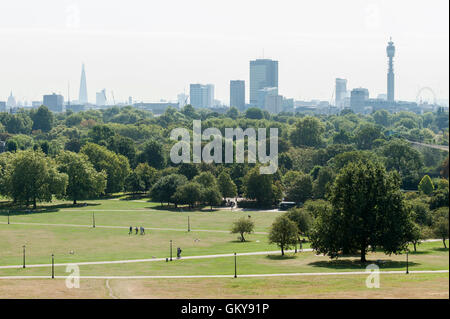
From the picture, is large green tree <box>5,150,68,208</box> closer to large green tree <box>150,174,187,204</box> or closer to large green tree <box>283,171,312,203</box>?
large green tree <box>150,174,187,204</box>

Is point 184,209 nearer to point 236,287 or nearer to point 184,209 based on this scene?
point 184,209

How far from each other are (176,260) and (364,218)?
1793 centimetres

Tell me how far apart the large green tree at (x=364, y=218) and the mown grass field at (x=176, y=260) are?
1693 millimetres

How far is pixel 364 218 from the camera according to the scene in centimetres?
5778

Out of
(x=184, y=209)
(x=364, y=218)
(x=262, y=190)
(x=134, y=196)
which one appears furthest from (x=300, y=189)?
(x=364, y=218)

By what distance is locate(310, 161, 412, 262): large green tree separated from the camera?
→ 188ft

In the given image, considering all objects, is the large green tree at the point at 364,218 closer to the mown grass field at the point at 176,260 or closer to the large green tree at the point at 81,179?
the mown grass field at the point at 176,260

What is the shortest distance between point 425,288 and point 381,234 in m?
18.2

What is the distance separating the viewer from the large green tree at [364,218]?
5716 cm

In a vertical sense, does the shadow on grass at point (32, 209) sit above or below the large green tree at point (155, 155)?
below

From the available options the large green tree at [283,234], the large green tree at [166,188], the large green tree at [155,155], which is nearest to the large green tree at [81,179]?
the large green tree at [166,188]
